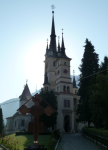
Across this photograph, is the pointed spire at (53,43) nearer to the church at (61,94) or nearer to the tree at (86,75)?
the church at (61,94)

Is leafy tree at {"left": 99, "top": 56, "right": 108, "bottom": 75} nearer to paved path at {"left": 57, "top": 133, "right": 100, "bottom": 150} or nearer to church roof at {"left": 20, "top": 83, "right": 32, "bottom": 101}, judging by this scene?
paved path at {"left": 57, "top": 133, "right": 100, "bottom": 150}

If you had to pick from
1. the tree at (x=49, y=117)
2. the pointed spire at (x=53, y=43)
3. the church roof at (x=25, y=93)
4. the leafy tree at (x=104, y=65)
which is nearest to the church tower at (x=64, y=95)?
the pointed spire at (x=53, y=43)

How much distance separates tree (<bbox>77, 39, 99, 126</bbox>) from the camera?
99.2 ft

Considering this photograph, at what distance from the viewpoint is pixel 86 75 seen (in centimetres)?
3142

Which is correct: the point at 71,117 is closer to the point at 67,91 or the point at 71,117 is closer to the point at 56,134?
the point at 67,91

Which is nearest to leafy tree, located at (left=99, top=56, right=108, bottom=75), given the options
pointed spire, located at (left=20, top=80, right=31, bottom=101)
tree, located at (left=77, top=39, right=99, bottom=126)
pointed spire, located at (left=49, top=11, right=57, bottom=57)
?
tree, located at (left=77, top=39, right=99, bottom=126)

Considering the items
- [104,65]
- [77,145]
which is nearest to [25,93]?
[104,65]

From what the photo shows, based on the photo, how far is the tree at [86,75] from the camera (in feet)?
99.2

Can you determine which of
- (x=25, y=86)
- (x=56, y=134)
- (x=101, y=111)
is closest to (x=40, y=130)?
(x=101, y=111)

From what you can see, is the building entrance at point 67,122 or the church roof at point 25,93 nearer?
the building entrance at point 67,122

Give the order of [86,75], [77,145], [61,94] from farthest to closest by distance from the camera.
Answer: [61,94]
[86,75]
[77,145]

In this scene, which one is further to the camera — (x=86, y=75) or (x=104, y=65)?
(x=86, y=75)

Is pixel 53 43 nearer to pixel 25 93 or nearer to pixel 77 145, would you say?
pixel 25 93

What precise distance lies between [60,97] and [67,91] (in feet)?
9.54
